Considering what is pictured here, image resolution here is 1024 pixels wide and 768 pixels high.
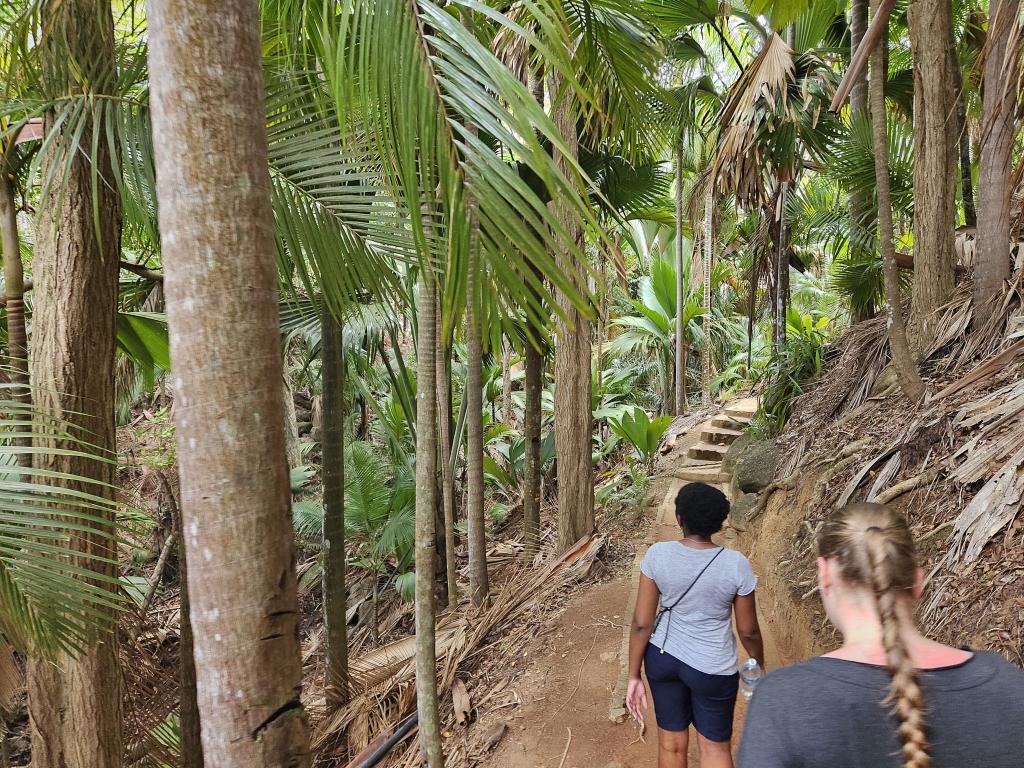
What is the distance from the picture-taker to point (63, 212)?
296 centimetres

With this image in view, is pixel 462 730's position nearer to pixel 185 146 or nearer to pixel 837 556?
pixel 837 556

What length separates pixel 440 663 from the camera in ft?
15.7

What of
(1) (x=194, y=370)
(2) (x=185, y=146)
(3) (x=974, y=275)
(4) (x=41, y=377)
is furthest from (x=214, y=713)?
(3) (x=974, y=275)

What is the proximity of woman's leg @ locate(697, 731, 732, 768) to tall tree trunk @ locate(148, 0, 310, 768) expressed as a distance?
5.50 ft

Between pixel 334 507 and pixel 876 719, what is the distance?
3.99 meters

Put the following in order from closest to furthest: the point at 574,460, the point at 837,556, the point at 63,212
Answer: the point at 837,556, the point at 63,212, the point at 574,460

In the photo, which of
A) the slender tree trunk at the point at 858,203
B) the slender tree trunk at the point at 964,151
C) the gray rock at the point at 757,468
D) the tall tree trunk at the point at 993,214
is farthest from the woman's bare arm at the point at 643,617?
the slender tree trunk at the point at 858,203

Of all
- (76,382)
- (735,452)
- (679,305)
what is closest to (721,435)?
(735,452)

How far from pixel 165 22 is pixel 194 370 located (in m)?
0.69

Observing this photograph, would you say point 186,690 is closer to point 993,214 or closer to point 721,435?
point 993,214

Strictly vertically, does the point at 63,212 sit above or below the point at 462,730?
above

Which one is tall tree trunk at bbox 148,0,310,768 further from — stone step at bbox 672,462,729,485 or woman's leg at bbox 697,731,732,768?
stone step at bbox 672,462,729,485

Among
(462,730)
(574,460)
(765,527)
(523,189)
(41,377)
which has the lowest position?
(462,730)

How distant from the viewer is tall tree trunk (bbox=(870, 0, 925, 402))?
4.26m
